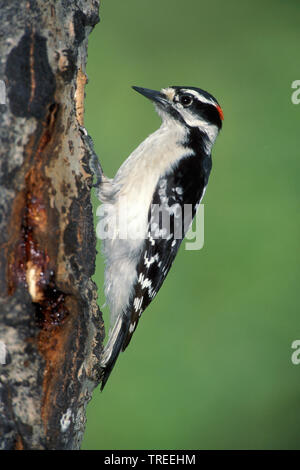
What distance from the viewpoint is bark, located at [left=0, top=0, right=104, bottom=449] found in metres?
1.73

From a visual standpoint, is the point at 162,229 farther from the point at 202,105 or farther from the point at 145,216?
the point at 202,105

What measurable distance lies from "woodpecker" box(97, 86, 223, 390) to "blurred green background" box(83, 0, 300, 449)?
646mm

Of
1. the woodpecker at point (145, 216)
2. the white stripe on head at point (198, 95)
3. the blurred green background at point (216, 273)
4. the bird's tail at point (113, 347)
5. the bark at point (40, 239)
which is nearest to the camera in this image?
the bark at point (40, 239)

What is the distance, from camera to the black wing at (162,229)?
281 cm

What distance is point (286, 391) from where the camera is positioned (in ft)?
12.7

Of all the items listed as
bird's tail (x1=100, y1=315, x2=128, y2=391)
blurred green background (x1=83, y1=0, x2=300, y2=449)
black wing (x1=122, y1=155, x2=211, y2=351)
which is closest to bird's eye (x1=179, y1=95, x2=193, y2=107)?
black wing (x1=122, y1=155, x2=211, y2=351)

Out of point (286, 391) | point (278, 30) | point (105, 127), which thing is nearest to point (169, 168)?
point (105, 127)

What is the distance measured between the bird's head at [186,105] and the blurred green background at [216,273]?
29.6 inches

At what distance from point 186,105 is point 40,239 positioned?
4.82ft

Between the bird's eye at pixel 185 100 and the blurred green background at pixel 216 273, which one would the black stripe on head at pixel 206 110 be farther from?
the blurred green background at pixel 216 273

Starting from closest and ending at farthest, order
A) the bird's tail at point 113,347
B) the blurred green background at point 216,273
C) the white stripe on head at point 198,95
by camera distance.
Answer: the bird's tail at point 113,347 → the white stripe on head at point 198,95 → the blurred green background at point 216,273

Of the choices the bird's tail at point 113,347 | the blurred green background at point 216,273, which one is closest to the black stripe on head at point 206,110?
the blurred green background at point 216,273

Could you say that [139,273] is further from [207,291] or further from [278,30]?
[278,30]
